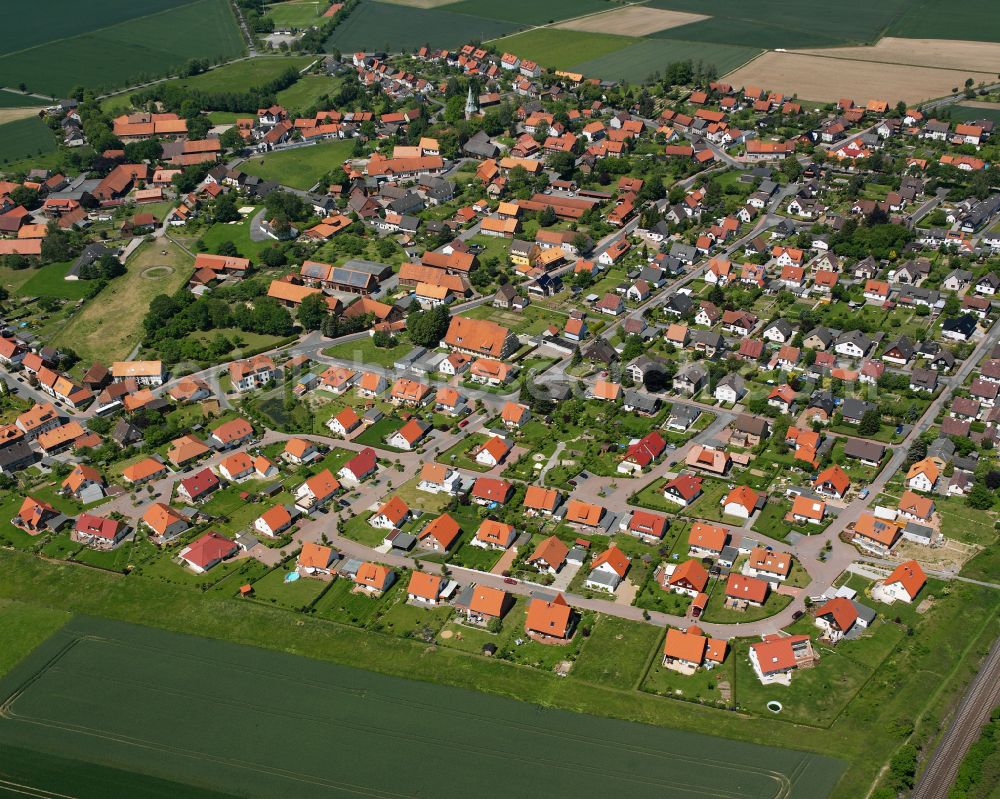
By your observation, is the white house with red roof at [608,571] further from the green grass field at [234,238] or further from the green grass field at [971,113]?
the green grass field at [971,113]

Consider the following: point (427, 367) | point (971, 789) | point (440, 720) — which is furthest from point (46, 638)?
point (971, 789)

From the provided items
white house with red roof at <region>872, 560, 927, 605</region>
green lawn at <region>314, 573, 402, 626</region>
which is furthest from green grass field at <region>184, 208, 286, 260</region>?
white house with red roof at <region>872, 560, 927, 605</region>

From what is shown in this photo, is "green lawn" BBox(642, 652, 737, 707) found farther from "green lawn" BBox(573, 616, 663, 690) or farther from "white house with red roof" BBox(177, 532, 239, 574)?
"white house with red roof" BBox(177, 532, 239, 574)

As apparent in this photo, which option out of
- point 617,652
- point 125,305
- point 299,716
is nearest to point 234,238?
point 125,305

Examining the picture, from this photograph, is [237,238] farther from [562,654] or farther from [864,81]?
[864,81]

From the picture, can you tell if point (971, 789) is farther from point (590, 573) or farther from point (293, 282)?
point (293, 282)

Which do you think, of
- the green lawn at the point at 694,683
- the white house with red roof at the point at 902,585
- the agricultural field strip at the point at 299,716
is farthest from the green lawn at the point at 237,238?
the white house with red roof at the point at 902,585
